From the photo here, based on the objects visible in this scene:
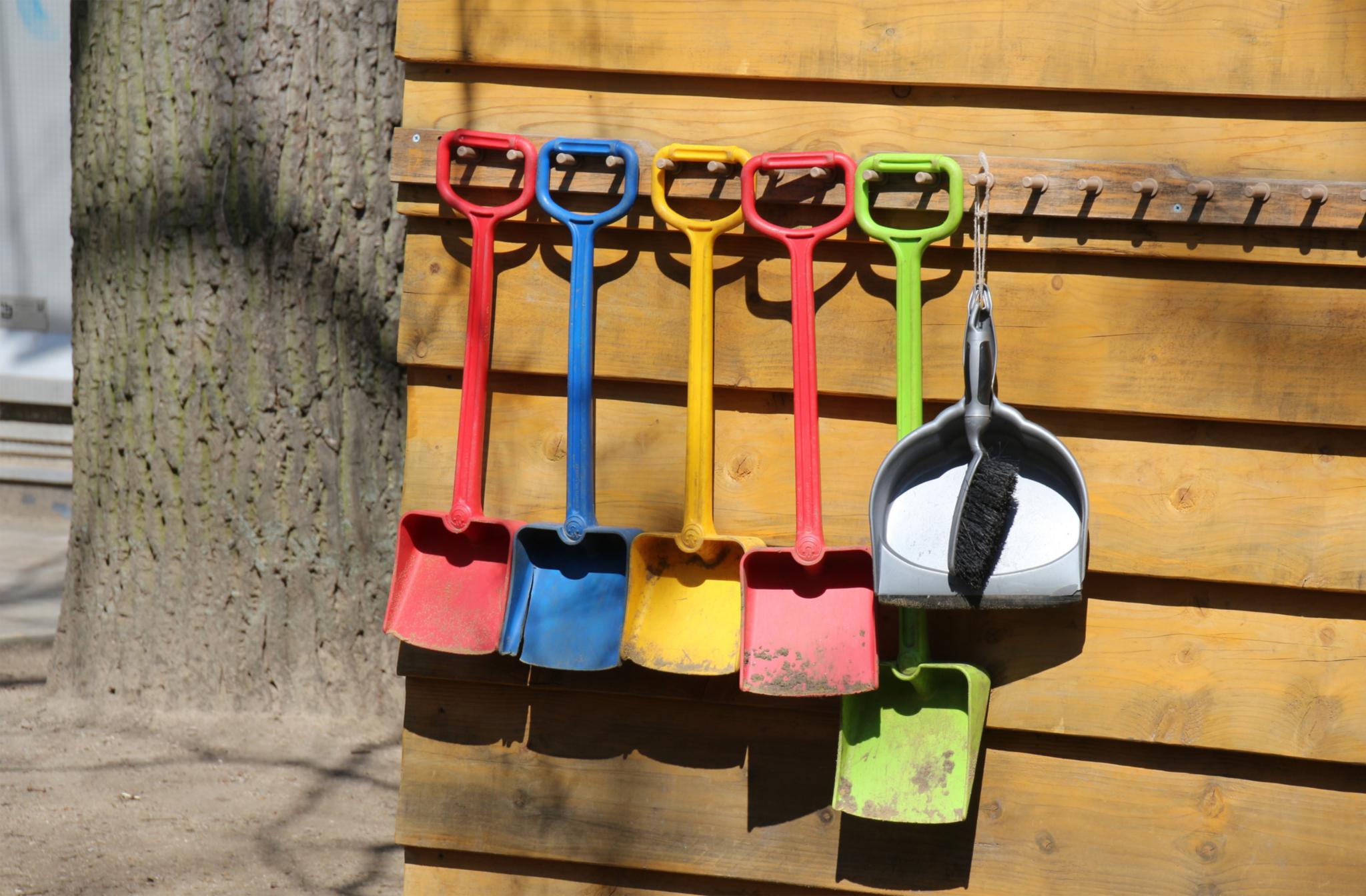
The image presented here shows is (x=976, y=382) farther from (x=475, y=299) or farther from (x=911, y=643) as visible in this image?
(x=475, y=299)

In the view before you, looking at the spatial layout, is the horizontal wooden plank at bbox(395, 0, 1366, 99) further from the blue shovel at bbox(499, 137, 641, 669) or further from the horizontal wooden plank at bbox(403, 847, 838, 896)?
the horizontal wooden plank at bbox(403, 847, 838, 896)

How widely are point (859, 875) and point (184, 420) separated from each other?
2130mm

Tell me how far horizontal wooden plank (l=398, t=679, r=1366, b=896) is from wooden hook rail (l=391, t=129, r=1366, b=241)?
30.6 inches

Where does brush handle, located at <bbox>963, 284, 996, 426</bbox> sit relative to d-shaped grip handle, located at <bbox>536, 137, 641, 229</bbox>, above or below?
below

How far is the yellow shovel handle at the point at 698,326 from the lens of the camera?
5.53 feet

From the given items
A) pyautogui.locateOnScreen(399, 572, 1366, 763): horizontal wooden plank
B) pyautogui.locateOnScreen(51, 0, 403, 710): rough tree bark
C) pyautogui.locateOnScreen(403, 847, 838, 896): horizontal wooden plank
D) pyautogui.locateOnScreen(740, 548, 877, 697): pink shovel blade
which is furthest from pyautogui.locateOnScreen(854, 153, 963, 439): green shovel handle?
pyautogui.locateOnScreen(51, 0, 403, 710): rough tree bark

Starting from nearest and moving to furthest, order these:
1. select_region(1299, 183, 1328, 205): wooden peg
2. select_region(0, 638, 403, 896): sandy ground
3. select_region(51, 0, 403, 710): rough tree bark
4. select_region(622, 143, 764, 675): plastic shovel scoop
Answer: select_region(1299, 183, 1328, 205): wooden peg
select_region(622, 143, 764, 675): plastic shovel scoop
select_region(0, 638, 403, 896): sandy ground
select_region(51, 0, 403, 710): rough tree bark

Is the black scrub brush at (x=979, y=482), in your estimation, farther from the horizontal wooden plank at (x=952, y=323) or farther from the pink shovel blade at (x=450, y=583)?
the pink shovel blade at (x=450, y=583)

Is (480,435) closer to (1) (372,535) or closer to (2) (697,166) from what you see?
(2) (697,166)

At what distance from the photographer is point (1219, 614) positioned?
172 centimetres

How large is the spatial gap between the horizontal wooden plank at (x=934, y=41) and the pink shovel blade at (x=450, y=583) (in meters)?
0.70

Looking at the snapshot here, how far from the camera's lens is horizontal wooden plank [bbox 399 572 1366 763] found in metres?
1.71

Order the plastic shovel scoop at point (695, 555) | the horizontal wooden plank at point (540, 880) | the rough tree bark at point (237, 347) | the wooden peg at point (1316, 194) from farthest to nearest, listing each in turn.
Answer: the rough tree bark at point (237, 347) < the horizontal wooden plank at point (540, 880) < the plastic shovel scoop at point (695, 555) < the wooden peg at point (1316, 194)

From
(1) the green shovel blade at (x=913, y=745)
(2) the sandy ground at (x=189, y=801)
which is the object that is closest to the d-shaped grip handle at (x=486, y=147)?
(1) the green shovel blade at (x=913, y=745)
